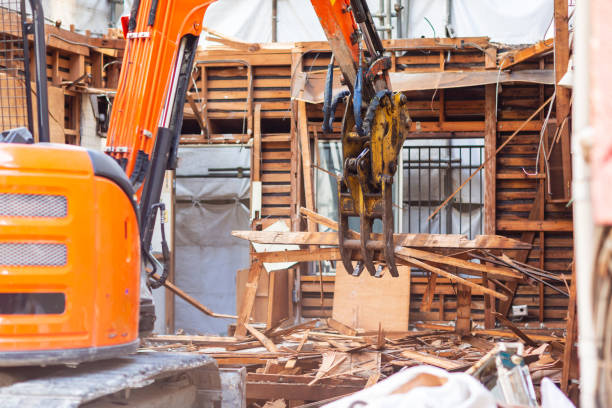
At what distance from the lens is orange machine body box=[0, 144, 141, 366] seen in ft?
12.2

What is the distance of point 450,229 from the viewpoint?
488 inches

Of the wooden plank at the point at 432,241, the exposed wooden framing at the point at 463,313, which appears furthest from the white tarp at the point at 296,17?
the wooden plank at the point at 432,241

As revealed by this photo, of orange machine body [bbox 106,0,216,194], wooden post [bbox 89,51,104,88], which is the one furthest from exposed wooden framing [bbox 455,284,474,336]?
wooden post [bbox 89,51,104,88]

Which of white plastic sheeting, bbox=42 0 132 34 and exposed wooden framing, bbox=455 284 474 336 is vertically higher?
white plastic sheeting, bbox=42 0 132 34

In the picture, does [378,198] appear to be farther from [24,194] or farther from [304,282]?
[304,282]

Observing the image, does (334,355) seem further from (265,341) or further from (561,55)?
(561,55)

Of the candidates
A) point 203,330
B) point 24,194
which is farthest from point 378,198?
point 203,330

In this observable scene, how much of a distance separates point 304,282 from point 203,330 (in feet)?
8.60

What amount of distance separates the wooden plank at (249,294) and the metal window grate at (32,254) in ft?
13.9

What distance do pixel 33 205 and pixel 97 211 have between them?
33 cm

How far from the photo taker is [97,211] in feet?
13.0

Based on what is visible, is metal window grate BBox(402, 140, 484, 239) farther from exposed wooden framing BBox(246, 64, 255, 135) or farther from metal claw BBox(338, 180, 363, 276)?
metal claw BBox(338, 180, 363, 276)

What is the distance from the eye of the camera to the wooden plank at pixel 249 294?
815 cm

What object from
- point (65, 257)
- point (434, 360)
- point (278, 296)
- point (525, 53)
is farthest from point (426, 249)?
point (525, 53)
